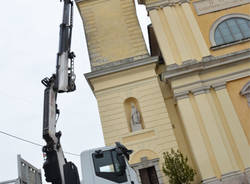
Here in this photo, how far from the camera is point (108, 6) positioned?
18.7 m

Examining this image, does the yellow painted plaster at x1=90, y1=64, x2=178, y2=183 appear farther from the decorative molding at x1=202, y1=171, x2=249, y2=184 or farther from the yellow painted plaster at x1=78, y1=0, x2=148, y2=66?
the decorative molding at x1=202, y1=171, x2=249, y2=184

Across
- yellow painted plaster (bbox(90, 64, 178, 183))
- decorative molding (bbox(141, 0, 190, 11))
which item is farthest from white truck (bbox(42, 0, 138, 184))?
decorative molding (bbox(141, 0, 190, 11))

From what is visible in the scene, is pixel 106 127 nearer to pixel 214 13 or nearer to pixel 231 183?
pixel 231 183

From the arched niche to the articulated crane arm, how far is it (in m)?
5.75

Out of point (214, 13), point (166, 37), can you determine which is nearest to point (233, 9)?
point (214, 13)

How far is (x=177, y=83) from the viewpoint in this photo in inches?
619

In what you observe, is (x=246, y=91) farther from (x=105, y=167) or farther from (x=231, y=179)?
(x=105, y=167)

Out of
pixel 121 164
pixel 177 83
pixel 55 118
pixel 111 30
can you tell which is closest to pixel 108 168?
pixel 121 164

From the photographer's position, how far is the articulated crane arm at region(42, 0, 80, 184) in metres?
7.68

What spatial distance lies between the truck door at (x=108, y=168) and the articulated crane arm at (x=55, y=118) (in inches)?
24.3

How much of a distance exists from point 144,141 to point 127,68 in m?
4.49

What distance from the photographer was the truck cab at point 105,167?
25.1ft

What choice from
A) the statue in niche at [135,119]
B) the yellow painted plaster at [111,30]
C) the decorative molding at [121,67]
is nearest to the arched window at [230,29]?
the decorative molding at [121,67]

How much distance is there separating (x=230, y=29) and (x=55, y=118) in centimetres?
1331
